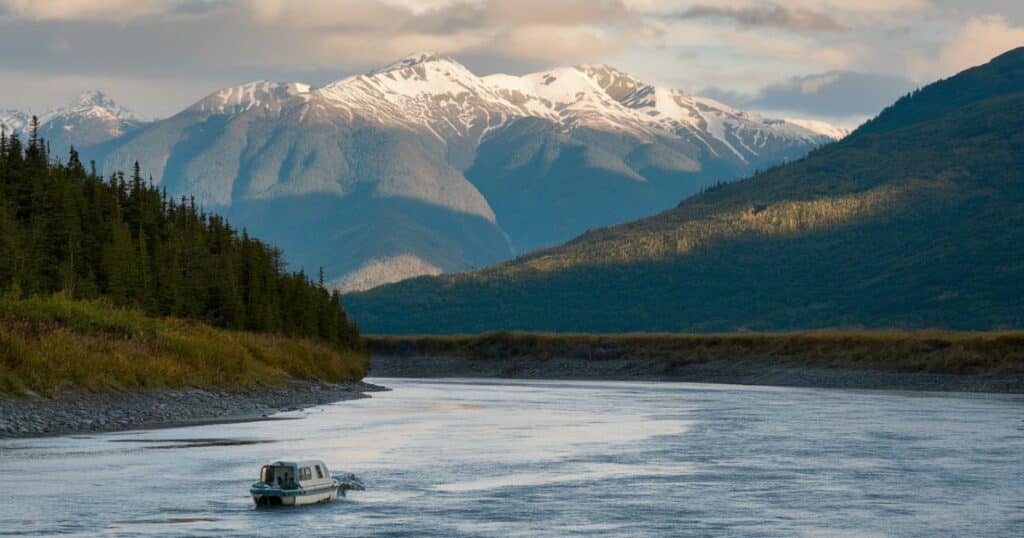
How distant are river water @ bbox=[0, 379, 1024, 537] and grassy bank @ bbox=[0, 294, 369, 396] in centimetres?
551

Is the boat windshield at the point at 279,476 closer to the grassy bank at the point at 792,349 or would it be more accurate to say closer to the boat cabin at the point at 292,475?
the boat cabin at the point at 292,475

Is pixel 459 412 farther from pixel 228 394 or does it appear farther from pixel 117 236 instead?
pixel 117 236

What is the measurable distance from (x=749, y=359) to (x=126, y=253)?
80.0 m

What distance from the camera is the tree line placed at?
8869 cm

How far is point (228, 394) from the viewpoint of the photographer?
260 ft

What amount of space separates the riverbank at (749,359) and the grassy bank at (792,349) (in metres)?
0.13

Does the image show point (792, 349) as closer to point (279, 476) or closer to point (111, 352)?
point (111, 352)

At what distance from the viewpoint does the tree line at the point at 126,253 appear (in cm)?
8869

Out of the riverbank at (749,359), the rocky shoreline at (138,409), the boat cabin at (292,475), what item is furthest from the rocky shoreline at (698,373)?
the boat cabin at (292,475)

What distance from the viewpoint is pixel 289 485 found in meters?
42.6

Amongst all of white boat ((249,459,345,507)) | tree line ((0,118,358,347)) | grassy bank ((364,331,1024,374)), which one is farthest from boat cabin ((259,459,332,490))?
grassy bank ((364,331,1024,374))

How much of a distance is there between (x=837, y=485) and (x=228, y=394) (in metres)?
39.7

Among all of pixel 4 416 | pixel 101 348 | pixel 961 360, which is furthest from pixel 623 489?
pixel 961 360

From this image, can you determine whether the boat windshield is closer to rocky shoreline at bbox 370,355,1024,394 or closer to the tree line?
the tree line
